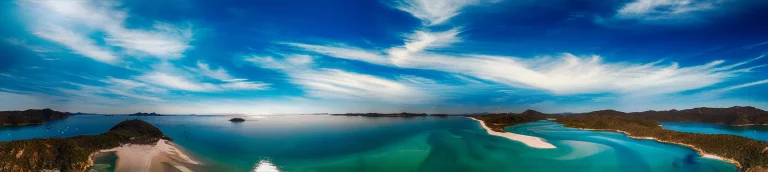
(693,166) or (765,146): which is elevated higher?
(765,146)

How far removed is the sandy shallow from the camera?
33.4m

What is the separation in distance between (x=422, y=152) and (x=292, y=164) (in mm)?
19811

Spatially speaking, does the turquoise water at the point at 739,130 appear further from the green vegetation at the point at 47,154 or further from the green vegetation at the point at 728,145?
the green vegetation at the point at 47,154

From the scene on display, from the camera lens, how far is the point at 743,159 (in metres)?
31.7

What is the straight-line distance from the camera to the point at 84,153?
34219mm

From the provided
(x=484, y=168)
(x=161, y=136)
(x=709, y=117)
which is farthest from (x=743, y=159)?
(x=709, y=117)

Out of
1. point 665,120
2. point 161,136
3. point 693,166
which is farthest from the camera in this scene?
point 665,120

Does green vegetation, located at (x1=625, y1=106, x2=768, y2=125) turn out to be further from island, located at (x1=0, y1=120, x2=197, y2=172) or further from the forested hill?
island, located at (x1=0, y1=120, x2=197, y2=172)

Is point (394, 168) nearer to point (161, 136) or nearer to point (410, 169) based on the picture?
point (410, 169)

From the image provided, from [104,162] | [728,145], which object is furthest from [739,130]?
[104,162]

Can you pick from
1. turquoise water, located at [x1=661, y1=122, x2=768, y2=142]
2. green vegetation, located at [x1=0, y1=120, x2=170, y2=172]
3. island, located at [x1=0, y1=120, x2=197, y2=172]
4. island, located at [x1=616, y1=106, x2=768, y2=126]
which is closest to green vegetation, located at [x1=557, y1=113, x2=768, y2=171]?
turquoise water, located at [x1=661, y1=122, x2=768, y2=142]

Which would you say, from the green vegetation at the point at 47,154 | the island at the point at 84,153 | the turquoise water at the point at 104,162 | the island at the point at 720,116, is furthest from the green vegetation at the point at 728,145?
the island at the point at 720,116

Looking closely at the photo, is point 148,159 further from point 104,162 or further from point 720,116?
point 720,116

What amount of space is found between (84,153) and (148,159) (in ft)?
19.8
